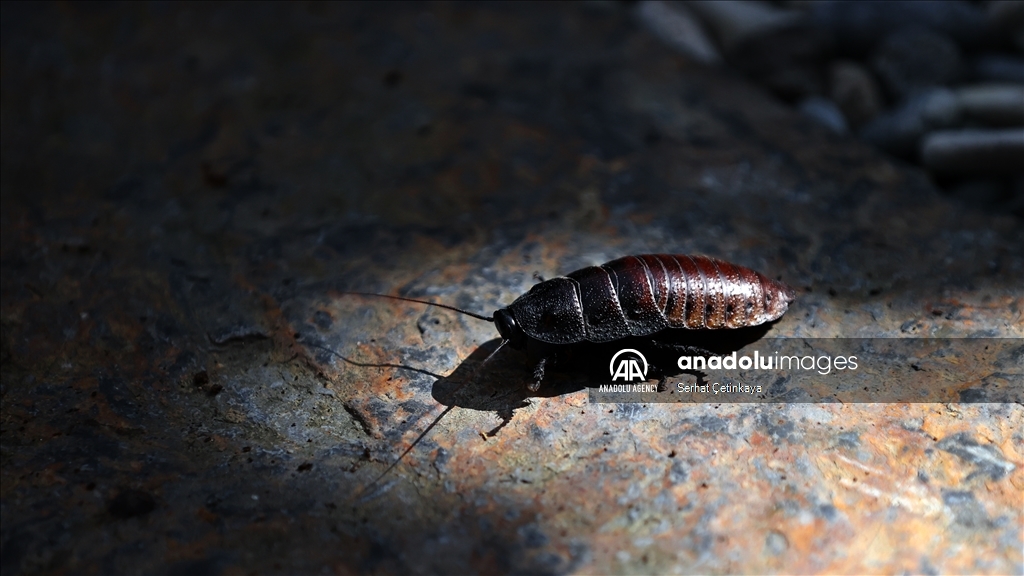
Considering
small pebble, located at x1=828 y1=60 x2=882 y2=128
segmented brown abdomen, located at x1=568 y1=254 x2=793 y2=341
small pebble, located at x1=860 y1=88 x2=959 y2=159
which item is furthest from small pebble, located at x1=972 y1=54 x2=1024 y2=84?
segmented brown abdomen, located at x1=568 y1=254 x2=793 y2=341

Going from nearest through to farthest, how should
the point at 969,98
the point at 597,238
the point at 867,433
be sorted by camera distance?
the point at 867,433 → the point at 597,238 → the point at 969,98

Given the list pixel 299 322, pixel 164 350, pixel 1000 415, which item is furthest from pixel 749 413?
pixel 164 350

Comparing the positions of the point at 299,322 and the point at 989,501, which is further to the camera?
the point at 299,322

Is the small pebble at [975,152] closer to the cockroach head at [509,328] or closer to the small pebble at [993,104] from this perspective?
the small pebble at [993,104]

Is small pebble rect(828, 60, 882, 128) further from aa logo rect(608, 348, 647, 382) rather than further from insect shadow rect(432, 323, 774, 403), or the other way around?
aa logo rect(608, 348, 647, 382)

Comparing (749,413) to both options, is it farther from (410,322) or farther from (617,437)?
(410,322)

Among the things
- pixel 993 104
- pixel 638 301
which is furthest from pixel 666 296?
pixel 993 104

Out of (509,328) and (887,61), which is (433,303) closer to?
(509,328)

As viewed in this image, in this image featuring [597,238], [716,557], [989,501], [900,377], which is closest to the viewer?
[716,557]
